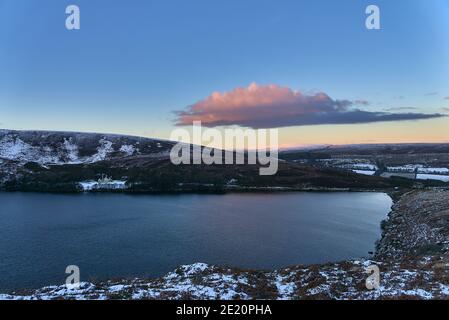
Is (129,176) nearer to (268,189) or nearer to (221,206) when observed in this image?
(268,189)

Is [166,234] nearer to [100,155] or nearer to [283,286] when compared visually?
[283,286]

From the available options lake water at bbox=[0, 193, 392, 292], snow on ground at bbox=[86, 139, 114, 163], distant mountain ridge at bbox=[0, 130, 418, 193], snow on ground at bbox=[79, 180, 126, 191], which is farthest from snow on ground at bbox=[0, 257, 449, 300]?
snow on ground at bbox=[86, 139, 114, 163]

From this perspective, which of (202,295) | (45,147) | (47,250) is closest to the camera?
(202,295)

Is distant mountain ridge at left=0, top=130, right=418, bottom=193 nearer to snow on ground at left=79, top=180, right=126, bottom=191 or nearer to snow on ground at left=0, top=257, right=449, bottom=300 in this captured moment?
snow on ground at left=79, top=180, right=126, bottom=191

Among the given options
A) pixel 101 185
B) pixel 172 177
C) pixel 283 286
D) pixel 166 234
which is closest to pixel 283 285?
pixel 283 286

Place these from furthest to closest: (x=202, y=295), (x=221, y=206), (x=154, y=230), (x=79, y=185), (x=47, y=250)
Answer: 1. (x=79, y=185)
2. (x=221, y=206)
3. (x=154, y=230)
4. (x=47, y=250)
5. (x=202, y=295)

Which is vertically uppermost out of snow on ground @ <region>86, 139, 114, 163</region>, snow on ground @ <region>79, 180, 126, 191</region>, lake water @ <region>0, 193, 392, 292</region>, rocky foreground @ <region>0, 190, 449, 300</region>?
snow on ground @ <region>86, 139, 114, 163</region>

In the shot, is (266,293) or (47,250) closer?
(266,293)
